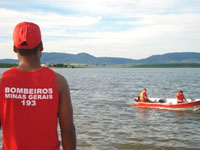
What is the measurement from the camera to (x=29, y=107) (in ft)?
8.57

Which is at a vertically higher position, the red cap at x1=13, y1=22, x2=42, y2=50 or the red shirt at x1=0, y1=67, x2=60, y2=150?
the red cap at x1=13, y1=22, x2=42, y2=50

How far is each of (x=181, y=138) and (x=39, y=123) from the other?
15.0 metres

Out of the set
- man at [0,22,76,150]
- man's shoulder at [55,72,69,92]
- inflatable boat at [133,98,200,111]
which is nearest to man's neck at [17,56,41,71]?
man at [0,22,76,150]

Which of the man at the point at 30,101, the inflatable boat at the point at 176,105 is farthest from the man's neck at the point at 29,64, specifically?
the inflatable boat at the point at 176,105

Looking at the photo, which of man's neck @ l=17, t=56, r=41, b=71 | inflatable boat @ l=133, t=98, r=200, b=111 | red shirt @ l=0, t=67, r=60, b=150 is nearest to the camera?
red shirt @ l=0, t=67, r=60, b=150

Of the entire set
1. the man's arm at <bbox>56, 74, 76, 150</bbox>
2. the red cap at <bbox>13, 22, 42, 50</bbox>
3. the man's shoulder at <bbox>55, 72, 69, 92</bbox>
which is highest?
the red cap at <bbox>13, 22, 42, 50</bbox>

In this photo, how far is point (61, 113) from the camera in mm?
2725

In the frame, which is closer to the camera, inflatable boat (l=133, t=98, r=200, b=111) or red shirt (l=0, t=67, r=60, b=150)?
red shirt (l=0, t=67, r=60, b=150)

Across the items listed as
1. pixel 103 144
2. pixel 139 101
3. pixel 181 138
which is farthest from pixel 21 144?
pixel 139 101

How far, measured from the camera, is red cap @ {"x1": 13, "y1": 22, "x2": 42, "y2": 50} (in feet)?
8.72

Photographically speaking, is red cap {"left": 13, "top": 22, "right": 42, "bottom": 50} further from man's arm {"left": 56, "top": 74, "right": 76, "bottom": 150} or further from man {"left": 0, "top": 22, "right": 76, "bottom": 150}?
man's arm {"left": 56, "top": 74, "right": 76, "bottom": 150}

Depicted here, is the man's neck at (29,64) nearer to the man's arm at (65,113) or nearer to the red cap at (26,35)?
the red cap at (26,35)

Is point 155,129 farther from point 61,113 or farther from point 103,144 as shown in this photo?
point 61,113

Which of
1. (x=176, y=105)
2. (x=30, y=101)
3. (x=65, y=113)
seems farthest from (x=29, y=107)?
(x=176, y=105)
